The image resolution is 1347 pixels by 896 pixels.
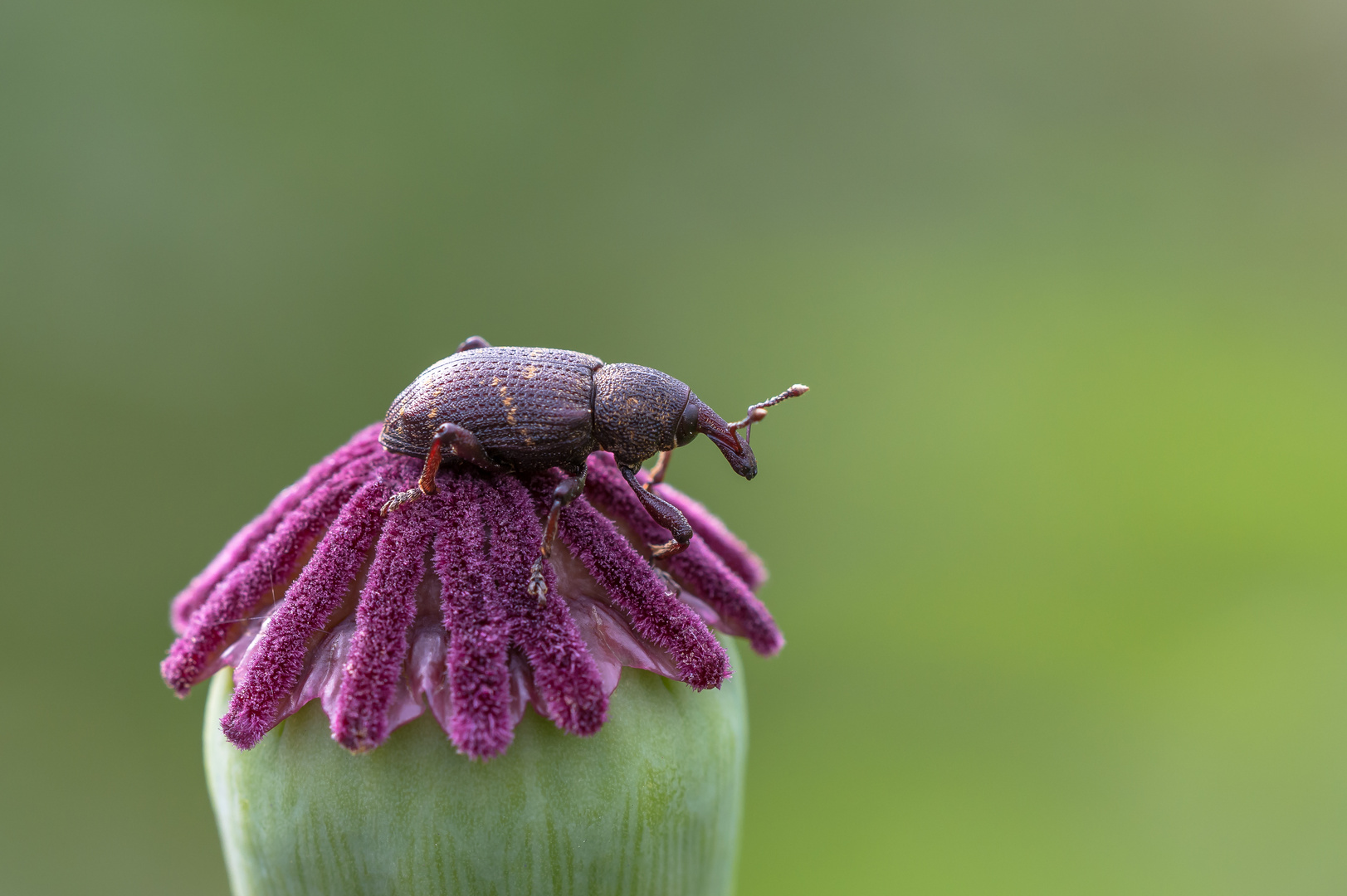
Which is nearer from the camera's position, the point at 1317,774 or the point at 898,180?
the point at 1317,774

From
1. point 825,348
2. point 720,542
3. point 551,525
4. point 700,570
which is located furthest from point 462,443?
point 825,348

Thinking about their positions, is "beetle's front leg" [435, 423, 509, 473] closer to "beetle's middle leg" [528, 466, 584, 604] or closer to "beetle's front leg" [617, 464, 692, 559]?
"beetle's middle leg" [528, 466, 584, 604]

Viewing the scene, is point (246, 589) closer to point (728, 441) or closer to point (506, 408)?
point (506, 408)

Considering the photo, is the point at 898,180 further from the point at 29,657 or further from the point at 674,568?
the point at 29,657

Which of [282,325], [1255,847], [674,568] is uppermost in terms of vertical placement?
[282,325]

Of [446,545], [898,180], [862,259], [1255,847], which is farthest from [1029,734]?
[446,545]
